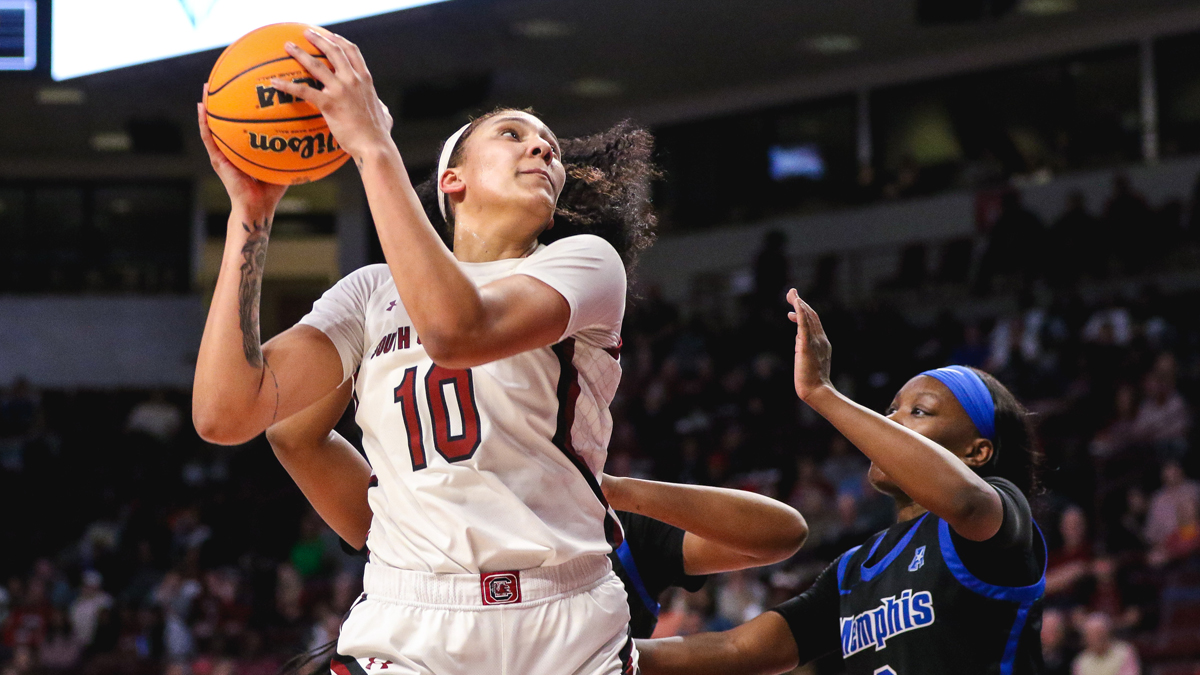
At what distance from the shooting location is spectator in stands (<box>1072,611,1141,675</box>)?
6949 mm

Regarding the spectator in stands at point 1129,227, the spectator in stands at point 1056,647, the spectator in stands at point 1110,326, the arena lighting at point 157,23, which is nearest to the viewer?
the arena lighting at point 157,23

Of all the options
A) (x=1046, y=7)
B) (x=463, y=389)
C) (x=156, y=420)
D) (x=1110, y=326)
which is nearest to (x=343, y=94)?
(x=463, y=389)

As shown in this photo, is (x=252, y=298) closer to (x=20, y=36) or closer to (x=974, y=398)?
(x=974, y=398)

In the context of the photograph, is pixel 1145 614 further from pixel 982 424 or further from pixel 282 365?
pixel 282 365

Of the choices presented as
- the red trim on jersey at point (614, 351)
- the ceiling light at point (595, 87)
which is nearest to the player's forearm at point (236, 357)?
the red trim on jersey at point (614, 351)

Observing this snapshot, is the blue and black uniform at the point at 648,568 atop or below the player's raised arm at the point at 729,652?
atop

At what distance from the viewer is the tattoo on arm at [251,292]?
2.33 metres

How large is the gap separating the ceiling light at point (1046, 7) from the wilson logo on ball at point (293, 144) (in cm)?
1269

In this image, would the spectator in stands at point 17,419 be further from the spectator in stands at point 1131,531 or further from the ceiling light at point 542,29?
the spectator in stands at point 1131,531

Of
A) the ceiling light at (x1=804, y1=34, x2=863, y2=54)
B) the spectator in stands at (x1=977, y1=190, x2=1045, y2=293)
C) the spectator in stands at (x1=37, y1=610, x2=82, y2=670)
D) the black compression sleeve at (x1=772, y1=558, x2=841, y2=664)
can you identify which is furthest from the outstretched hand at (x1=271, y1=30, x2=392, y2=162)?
the ceiling light at (x1=804, y1=34, x2=863, y2=54)

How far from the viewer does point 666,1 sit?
43.0 ft

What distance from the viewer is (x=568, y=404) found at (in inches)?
92.5

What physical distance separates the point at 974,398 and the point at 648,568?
851mm

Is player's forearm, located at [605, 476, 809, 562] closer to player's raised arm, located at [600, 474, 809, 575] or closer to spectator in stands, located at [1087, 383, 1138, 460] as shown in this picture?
player's raised arm, located at [600, 474, 809, 575]
